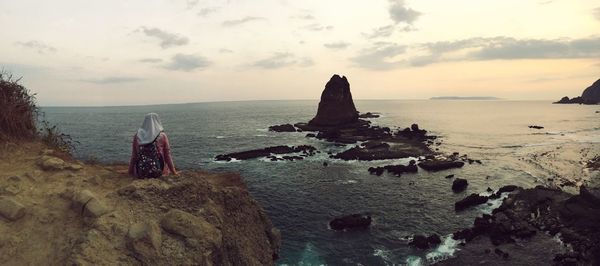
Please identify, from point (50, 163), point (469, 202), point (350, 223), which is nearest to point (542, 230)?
point (469, 202)

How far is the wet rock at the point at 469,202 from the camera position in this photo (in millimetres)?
37844

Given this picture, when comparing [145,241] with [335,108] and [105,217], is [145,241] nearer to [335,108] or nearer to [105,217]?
[105,217]

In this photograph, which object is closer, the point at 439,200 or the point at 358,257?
the point at 358,257

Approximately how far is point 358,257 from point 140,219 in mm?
22272

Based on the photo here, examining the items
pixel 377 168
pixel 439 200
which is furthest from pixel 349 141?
pixel 439 200

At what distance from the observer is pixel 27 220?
7.56 metres

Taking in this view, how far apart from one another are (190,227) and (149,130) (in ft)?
9.24

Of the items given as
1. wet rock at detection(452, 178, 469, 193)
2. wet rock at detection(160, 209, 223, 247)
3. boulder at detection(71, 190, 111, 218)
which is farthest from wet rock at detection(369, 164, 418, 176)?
boulder at detection(71, 190, 111, 218)

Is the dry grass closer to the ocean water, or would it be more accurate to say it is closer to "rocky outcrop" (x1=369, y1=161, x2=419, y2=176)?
the ocean water

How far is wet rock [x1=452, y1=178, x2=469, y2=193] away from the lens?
144 feet

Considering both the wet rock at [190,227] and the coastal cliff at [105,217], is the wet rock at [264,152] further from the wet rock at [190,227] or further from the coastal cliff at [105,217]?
the wet rock at [190,227]

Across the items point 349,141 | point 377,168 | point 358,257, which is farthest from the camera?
point 349,141

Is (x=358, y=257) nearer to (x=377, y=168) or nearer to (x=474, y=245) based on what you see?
(x=474, y=245)

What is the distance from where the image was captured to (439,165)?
54.4m
